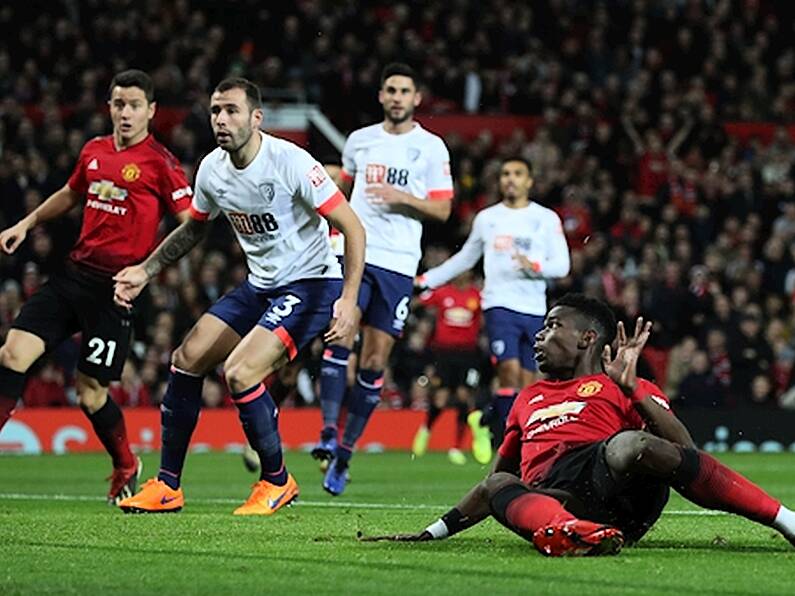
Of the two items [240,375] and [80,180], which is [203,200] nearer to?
[240,375]

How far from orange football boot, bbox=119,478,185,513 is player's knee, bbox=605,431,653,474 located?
10.6ft

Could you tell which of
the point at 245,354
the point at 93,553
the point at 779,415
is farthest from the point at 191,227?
the point at 779,415

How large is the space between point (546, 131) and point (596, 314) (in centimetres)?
1727

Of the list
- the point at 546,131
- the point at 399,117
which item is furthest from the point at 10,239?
the point at 546,131

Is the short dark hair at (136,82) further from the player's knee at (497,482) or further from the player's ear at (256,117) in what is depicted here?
the player's knee at (497,482)

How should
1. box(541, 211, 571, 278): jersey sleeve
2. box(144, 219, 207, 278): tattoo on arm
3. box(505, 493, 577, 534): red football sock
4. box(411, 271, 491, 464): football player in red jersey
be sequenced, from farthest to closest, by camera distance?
box(411, 271, 491, 464): football player in red jersey
box(541, 211, 571, 278): jersey sleeve
box(144, 219, 207, 278): tattoo on arm
box(505, 493, 577, 534): red football sock

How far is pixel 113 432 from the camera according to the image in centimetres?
1052

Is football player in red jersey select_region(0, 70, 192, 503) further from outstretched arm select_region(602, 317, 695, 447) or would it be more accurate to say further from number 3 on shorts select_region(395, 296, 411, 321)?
outstretched arm select_region(602, 317, 695, 447)

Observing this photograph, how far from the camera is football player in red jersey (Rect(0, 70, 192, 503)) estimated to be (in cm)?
1025

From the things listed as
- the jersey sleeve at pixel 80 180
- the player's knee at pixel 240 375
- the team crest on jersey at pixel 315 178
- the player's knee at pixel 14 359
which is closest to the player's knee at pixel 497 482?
the player's knee at pixel 240 375

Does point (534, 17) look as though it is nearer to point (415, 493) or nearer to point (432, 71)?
point (432, 71)

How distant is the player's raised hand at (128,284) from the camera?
9.04 meters

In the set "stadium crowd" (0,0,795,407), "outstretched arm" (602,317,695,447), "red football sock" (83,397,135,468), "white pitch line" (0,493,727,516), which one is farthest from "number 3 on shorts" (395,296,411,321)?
"stadium crowd" (0,0,795,407)

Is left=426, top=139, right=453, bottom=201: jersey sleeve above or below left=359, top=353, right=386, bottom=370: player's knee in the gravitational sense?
above
